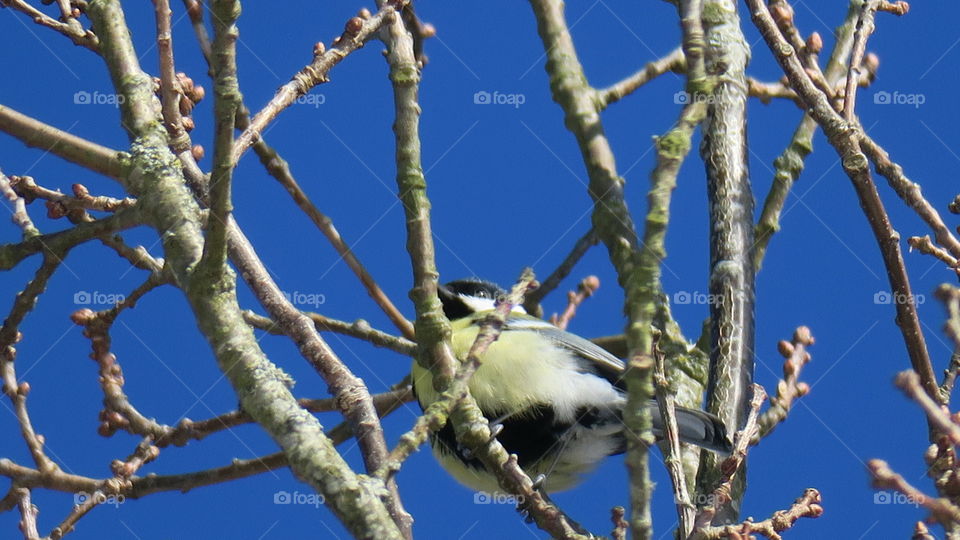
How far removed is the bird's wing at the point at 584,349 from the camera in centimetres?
303

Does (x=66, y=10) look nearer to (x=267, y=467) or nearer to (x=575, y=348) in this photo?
(x=267, y=467)

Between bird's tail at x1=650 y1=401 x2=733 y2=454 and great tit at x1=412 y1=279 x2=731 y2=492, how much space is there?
39 centimetres

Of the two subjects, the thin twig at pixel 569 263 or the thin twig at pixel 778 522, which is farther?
the thin twig at pixel 569 263

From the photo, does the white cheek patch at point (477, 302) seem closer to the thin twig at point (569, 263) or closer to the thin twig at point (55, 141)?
the thin twig at point (569, 263)

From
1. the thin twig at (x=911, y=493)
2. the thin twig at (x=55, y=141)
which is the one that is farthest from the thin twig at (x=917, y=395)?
the thin twig at (x=55, y=141)

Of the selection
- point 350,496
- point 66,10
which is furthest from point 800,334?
point 66,10

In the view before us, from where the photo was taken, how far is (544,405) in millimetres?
2959

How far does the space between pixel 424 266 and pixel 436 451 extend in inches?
50.6

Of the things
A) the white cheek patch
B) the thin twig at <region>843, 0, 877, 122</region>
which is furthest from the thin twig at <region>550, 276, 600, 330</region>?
the thin twig at <region>843, 0, 877, 122</region>

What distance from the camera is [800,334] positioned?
2.24 meters

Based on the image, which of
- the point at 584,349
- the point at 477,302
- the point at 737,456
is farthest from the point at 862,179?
the point at 477,302

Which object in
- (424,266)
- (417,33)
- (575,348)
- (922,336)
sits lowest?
(424,266)

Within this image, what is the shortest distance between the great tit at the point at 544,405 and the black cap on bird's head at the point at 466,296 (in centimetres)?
50

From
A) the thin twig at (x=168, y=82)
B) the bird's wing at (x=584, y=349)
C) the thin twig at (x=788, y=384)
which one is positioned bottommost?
the thin twig at (x=788, y=384)
